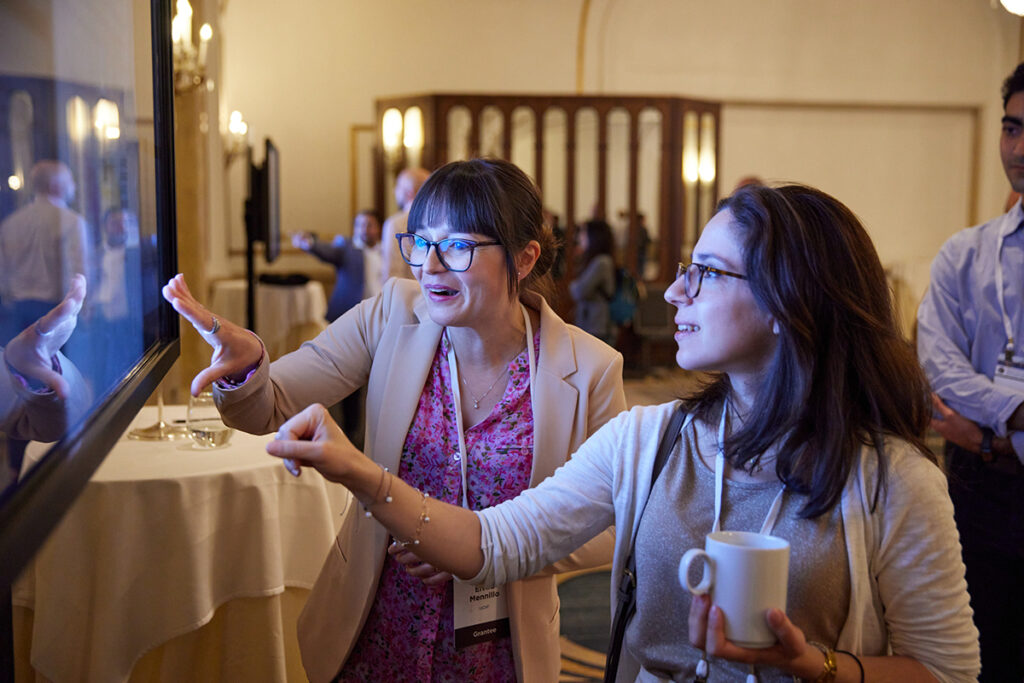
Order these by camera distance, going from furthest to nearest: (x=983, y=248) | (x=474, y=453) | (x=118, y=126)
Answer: (x=983, y=248), (x=474, y=453), (x=118, y=126)

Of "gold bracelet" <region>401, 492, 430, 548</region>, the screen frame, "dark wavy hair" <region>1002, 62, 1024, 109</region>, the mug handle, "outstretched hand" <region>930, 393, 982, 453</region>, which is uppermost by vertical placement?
"dark wavy hair" <region>1002, 62, 1024, 109</region>

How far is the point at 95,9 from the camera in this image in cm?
140

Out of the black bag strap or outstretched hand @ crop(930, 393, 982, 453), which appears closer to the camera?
the black bag strap

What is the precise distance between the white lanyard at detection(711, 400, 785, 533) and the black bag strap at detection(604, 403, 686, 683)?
0.24 ft

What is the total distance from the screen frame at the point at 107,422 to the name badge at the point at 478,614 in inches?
26.3

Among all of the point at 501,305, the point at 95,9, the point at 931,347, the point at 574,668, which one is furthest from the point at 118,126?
the point at 574,668

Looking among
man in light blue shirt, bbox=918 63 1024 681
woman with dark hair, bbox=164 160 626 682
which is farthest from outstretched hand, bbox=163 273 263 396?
man in light blue shirt, bbox=918 63 1024 681

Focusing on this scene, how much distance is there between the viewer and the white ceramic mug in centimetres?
109

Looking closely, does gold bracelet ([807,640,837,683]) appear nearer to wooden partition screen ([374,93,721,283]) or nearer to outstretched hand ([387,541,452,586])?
outstretched hand ([387,541,452,586])

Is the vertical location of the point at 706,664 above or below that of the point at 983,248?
below

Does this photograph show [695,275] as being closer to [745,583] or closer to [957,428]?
[745,583]

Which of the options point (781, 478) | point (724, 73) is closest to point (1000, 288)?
point (781, 478)

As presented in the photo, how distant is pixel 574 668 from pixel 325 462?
2.24 m

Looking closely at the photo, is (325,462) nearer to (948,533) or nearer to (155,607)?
(948,533)
